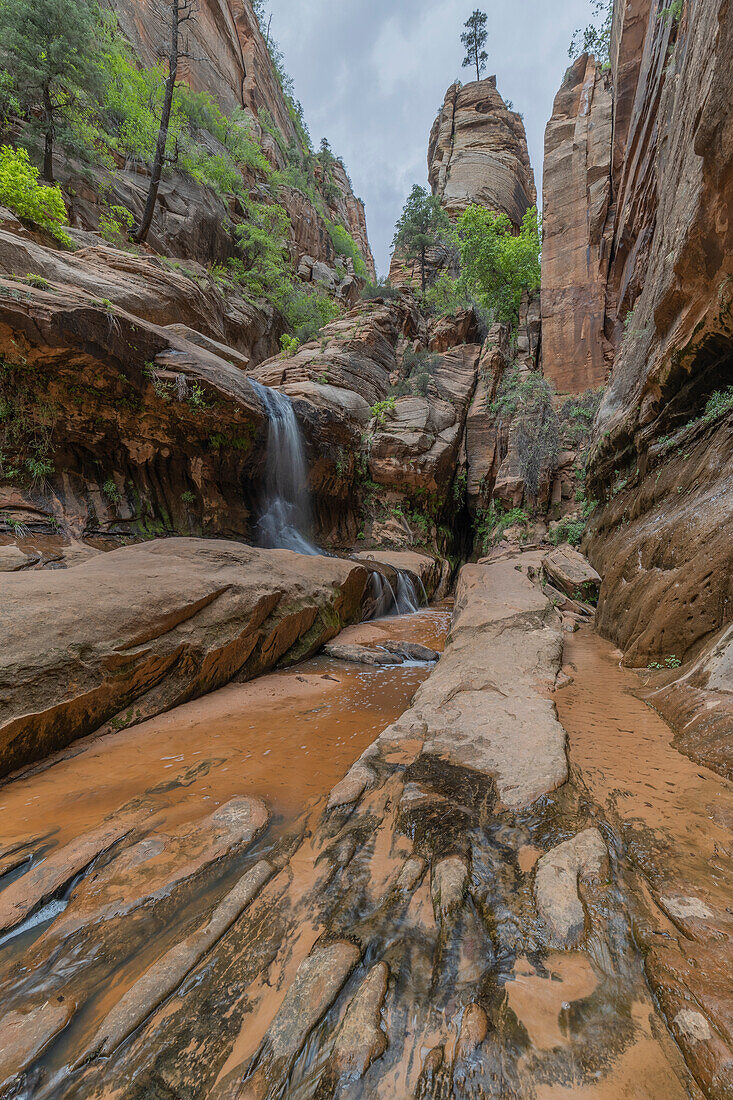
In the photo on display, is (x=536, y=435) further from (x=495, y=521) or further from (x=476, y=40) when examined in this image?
(x=476, y=40)

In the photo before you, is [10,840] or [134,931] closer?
[134,931]

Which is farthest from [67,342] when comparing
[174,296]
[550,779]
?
[550,779]

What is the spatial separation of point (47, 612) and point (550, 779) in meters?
4.37

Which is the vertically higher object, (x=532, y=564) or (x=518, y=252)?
(x=518, y=252)

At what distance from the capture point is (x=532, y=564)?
30.5 feet

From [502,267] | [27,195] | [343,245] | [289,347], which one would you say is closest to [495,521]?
[289,347]

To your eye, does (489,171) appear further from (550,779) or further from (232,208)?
(550,779)

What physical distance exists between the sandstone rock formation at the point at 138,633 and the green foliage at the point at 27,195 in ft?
32.1

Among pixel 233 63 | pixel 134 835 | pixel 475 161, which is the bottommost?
pixel 134 835

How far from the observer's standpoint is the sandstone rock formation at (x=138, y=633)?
336 centimetres

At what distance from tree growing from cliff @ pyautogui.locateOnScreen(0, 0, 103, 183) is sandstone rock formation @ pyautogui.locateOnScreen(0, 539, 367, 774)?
15601mm

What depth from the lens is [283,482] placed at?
1316 cm

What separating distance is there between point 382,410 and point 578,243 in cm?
875

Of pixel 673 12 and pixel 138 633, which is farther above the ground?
pixel 673 12
